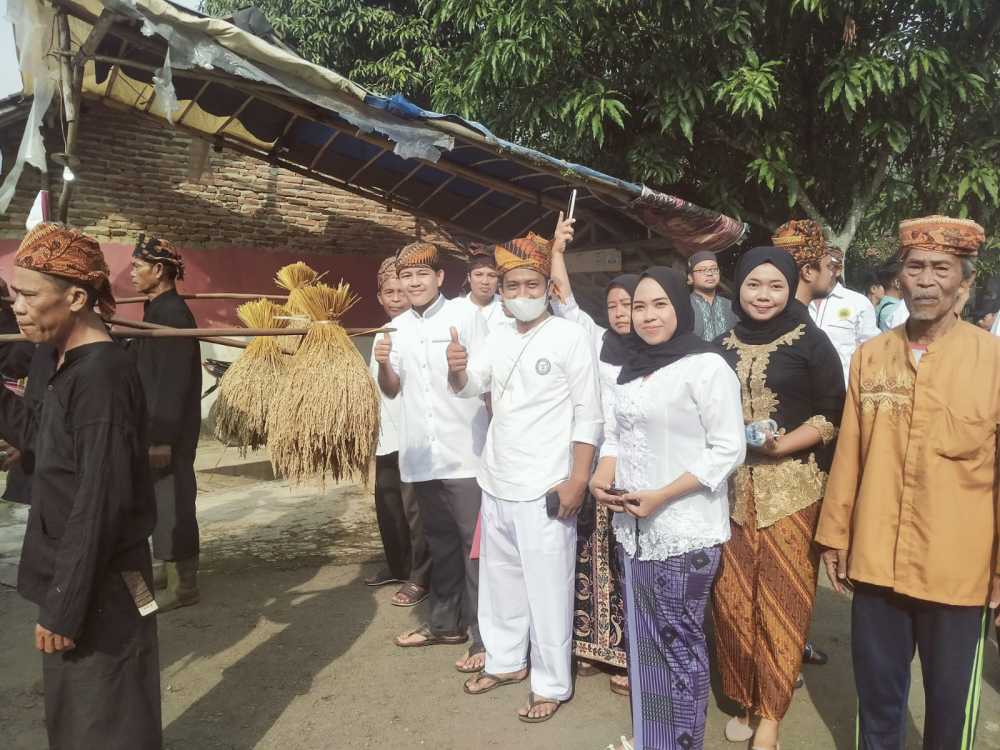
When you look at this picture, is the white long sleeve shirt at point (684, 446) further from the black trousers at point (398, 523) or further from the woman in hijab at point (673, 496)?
the black trousers at point (398, 523)

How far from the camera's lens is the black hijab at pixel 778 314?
8.54 ft

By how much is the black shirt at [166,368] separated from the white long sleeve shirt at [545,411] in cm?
181

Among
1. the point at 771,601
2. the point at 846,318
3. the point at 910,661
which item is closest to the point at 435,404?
the point at 771,601

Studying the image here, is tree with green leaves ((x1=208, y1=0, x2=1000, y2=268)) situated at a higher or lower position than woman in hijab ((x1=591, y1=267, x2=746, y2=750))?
higher

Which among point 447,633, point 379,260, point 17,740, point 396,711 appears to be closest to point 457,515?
point 447,633

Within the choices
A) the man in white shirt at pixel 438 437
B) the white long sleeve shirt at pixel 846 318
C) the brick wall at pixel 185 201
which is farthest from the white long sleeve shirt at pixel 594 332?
the brick wall at pixel 185 201

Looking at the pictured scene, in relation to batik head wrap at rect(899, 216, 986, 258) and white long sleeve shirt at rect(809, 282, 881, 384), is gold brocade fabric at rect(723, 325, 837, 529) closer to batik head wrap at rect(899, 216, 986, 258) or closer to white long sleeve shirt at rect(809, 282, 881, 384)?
batik head wrap at rect(899, 216, 986, 258)

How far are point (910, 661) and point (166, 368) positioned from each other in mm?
3386

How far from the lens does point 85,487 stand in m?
1.96

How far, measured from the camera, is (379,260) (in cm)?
991

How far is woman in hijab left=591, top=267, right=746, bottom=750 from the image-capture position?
237 centimetres

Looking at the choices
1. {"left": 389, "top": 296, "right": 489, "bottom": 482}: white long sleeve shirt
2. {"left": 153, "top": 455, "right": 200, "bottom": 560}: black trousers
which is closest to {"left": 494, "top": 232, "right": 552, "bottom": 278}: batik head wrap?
{"left": 389, "top": 296, "right": 489, "bottom": 482}: white long sleeve shirt

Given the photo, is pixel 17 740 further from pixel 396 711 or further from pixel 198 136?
pixel 198 136

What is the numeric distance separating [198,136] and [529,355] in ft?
16.7
